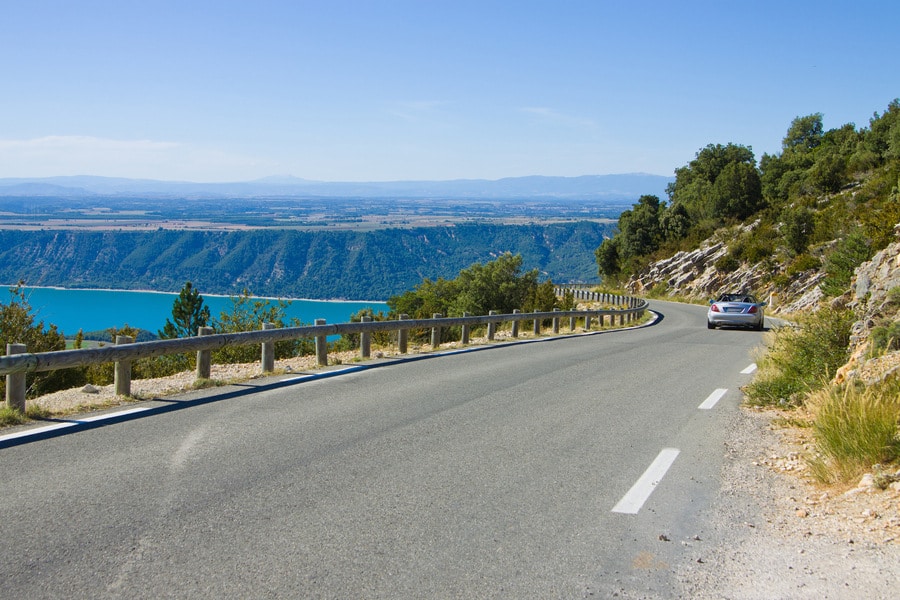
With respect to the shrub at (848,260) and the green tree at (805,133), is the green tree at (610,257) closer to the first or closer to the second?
the green tree at (805,133)

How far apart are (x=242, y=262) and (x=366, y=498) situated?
175m

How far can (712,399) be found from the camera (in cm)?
1077

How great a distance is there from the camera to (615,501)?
19.0 feet

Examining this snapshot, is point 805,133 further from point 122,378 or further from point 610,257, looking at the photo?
point 122,378

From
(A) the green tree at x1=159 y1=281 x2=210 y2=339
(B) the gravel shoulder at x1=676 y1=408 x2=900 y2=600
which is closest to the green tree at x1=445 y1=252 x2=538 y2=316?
(A) the green tree at x1=159 y1=281 x2=210 y2=339

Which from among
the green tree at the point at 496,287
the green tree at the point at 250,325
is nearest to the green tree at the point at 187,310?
the green tree at the point at 496,287

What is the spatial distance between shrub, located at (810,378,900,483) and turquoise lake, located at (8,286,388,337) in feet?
249

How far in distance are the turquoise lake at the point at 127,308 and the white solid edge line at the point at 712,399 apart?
234 ft

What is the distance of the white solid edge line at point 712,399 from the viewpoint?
10.1 metres

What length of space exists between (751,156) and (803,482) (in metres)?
92.5

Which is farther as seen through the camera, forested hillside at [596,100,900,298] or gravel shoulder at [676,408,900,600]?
forested hillside at [596,100,900,298]

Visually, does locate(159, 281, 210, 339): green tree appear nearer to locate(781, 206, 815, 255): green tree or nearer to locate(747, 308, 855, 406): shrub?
locate(781, 206, 815, 255): green tree

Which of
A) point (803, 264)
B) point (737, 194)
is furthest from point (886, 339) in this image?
point (737, 194)

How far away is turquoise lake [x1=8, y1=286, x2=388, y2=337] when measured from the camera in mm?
96188
